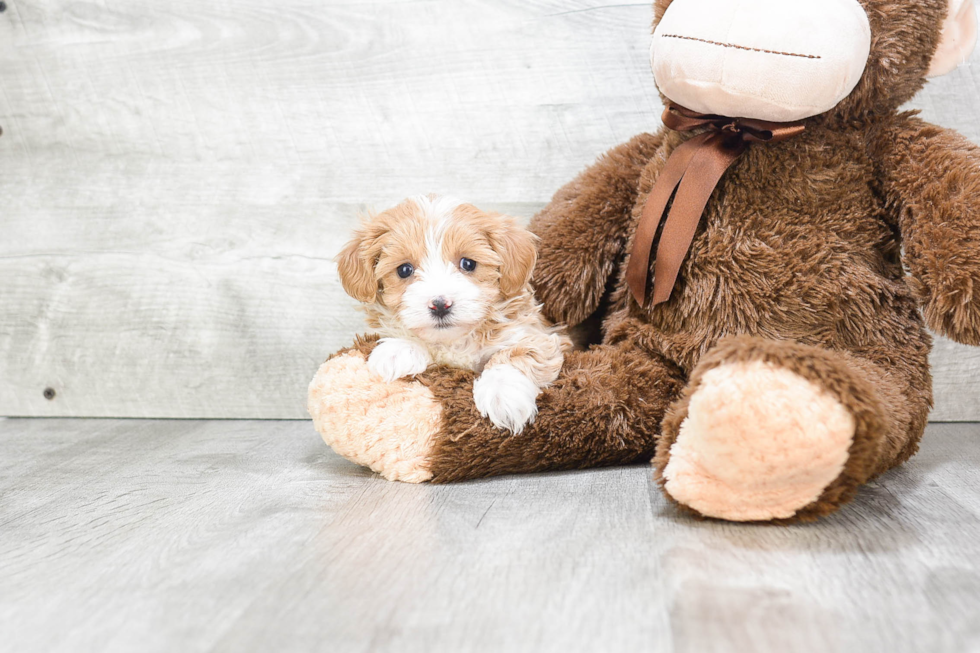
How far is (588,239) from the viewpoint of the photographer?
5.11 feet

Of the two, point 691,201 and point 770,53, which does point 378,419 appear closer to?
point 691,201

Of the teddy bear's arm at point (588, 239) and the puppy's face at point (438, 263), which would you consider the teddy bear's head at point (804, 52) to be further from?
the puppy's face at point (438, 263)

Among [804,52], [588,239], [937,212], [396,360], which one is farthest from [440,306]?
[937,212]

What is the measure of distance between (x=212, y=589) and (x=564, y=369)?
0.71 metres

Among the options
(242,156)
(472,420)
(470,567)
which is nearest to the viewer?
(470,567)

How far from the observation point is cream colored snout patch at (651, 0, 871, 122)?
3.97 ft

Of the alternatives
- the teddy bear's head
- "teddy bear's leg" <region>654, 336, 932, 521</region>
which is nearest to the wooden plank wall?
the teddy bear's head

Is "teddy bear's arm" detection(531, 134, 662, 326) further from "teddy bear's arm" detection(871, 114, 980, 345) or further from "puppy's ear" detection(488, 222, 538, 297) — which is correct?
"teddy bear's arm" detection(871, 114, 980, 345)

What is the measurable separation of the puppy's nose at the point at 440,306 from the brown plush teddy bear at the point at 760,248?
0.47ft

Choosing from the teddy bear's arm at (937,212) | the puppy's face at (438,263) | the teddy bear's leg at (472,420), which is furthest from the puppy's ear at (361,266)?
the teddy bear's arm at (937,212)

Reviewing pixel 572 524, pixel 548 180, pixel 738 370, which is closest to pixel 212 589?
pixel 572 524

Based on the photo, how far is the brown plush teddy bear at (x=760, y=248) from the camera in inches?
48.3

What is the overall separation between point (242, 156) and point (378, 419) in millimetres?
910

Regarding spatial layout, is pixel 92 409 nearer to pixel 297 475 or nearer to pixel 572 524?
pixel 297 475
